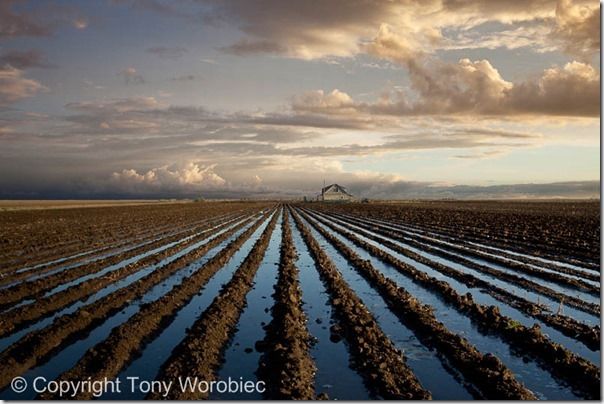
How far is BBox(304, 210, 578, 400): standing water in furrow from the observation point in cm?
623

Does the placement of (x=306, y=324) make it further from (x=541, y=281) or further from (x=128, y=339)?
(x=541, y=281)

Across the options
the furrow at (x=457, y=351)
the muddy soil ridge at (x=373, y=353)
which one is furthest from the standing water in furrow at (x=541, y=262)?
the muddy soil ridge at (x=373, y=353)

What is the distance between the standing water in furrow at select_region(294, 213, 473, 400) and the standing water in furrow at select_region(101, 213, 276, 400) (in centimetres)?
353

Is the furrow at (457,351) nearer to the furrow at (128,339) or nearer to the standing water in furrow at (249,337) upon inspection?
the standing water in furrow at (249,337)

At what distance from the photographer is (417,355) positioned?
734 centimetres

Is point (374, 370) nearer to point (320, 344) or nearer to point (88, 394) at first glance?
point (320, 344)

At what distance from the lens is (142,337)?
26.3 ft

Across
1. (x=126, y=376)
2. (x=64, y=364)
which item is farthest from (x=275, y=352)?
(x=64, y=364)

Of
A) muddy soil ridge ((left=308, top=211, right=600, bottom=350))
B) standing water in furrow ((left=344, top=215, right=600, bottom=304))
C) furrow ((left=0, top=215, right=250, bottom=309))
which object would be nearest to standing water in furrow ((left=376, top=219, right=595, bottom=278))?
standing water in furrow ((left=344, top=215, right=600, bottom=304))

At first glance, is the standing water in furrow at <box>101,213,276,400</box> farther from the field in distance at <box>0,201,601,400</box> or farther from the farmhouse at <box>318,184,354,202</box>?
the farmhouse at <box>318,184,354,202</box>

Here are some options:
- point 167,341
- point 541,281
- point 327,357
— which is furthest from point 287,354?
point 541,281

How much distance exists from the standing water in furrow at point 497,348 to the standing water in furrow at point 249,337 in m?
3.44

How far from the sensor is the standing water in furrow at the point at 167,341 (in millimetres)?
6500

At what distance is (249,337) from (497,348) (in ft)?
13.2
